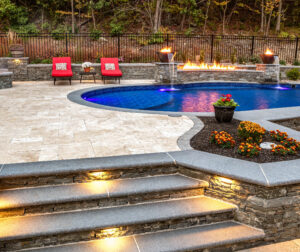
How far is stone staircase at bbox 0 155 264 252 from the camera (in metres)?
3.39

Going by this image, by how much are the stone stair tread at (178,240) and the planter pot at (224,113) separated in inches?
104

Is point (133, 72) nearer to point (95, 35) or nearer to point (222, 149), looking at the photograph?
point (95, 35)

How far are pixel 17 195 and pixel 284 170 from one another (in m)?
3.01

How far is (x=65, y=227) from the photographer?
11.1 ft

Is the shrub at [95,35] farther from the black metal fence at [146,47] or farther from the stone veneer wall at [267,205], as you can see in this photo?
the stone veneer wall at [267,205]

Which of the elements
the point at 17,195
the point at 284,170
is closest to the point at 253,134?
the point at 284,170

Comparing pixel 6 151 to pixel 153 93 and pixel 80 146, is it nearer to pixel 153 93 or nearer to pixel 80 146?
pixel 80 146

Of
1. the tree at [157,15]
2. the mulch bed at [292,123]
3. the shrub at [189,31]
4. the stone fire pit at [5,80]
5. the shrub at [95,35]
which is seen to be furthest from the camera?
the shrub at [189,31]

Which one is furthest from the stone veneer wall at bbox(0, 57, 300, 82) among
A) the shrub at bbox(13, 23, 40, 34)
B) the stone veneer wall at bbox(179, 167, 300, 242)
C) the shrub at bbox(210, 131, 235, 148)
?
the stone veneer wall at bbox(179, 167, 300, 242)

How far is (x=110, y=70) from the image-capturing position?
12.3m

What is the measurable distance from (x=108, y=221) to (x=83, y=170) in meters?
0.72

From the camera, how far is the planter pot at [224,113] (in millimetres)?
6055

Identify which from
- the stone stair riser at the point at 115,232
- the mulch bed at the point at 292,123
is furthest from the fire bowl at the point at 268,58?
the stone stair riser at the point at 115,232

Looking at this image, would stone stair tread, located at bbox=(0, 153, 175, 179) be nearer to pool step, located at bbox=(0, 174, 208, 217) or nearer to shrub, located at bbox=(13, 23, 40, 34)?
pool step, located at bbox=(0, 174, 208, 217)
